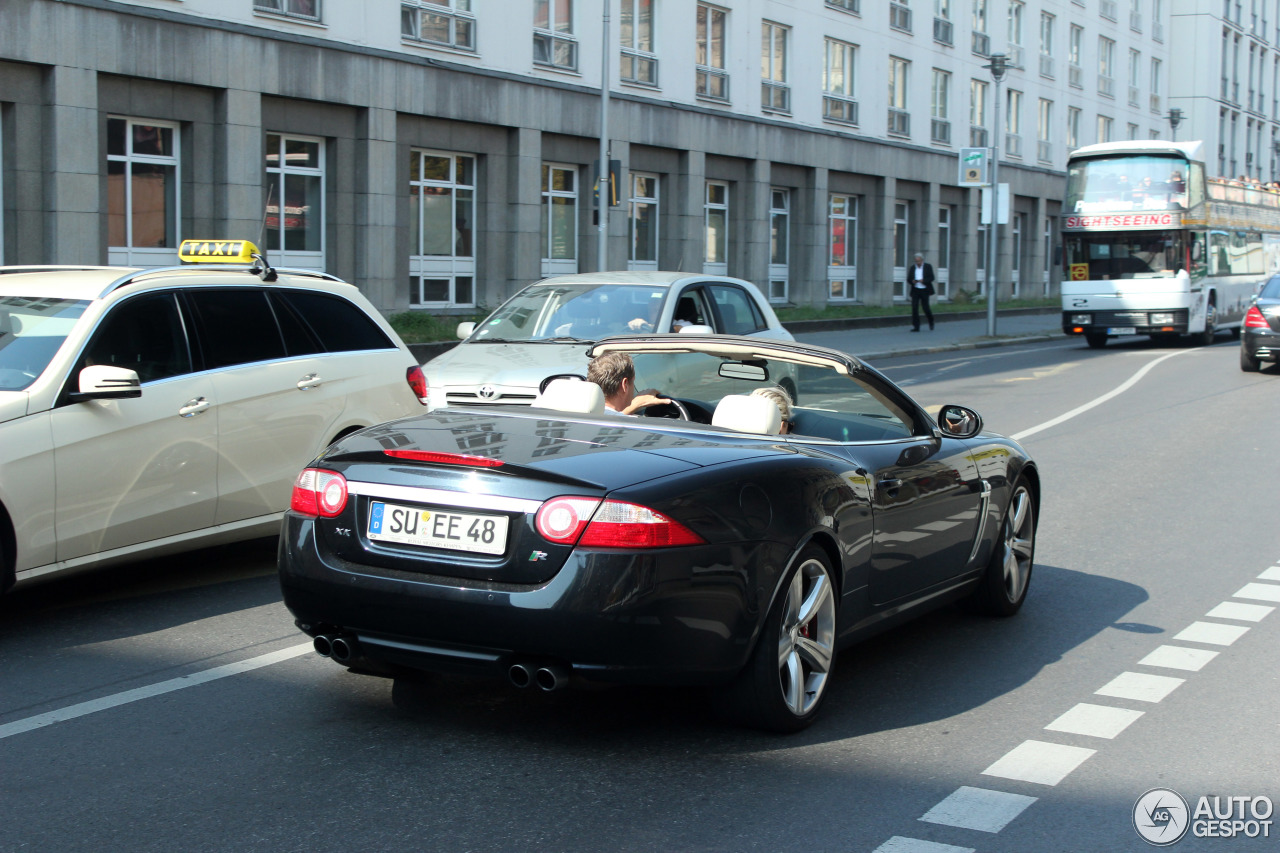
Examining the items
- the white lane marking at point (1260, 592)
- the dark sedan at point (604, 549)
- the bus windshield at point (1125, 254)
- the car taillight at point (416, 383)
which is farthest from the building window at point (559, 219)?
the dark sedan at point (604, 549)

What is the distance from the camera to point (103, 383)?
6.32 metres

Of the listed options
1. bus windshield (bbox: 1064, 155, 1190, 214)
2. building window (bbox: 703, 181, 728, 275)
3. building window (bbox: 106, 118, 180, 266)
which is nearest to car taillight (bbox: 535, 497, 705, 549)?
building window (bbox: 106, 118, 180, 266)

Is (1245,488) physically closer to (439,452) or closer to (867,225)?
(439,452)

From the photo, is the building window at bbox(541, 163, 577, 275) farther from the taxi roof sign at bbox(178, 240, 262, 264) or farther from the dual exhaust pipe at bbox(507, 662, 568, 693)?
the dual exhaust pipe at bbox(507, 662, 568, 693)

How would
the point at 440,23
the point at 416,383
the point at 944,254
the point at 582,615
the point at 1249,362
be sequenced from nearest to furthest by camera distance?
the point at 582,615, the point at 416,383, the point at 1249,362, the point at 440,23, the point at 944,254

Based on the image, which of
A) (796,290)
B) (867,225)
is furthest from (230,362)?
(867,225)

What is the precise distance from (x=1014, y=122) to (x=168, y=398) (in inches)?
2006

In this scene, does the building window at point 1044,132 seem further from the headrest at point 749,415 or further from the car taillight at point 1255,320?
the headrest at point 749,415

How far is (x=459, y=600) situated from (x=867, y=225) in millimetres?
40859

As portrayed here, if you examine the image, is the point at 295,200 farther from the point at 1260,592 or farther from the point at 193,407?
the point at 1260,592

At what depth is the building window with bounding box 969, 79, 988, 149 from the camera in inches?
1957

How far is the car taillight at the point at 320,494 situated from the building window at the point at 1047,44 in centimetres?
5506

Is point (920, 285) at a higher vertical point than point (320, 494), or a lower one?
higher

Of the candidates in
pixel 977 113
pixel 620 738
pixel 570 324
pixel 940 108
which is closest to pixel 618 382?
pixel 620 738
